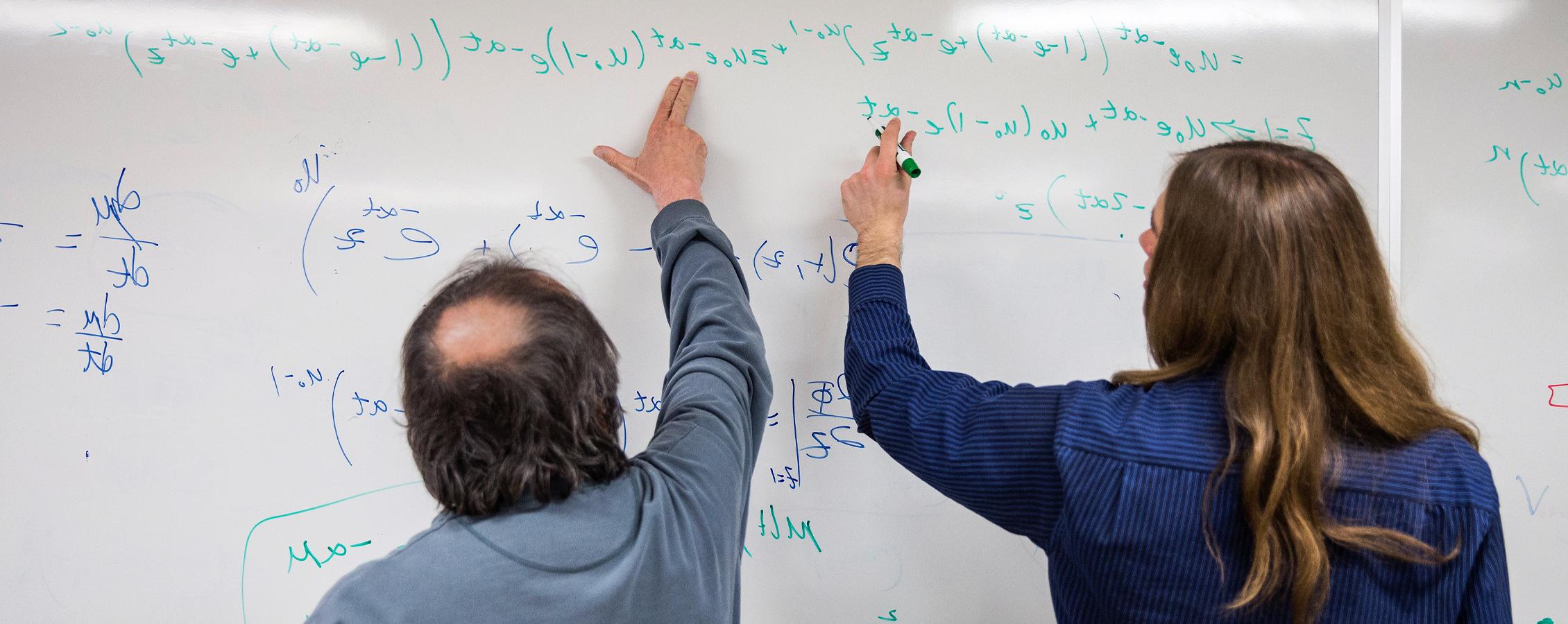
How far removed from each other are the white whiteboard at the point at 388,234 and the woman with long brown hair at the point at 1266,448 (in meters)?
0.43

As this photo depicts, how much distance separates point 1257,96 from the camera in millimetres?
1260

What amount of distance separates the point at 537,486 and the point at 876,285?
46cm

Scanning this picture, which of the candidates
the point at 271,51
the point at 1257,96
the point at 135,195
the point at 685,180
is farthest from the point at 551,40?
the point at 1257,96

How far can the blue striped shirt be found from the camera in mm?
721

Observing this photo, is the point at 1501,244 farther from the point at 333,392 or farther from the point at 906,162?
the point at 333,392

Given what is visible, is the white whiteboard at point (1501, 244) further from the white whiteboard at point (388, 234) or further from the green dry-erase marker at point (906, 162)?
the green dry-erase marker at point (906, 162)

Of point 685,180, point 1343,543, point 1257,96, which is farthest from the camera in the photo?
point 1257,96

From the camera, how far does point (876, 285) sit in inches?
40.4

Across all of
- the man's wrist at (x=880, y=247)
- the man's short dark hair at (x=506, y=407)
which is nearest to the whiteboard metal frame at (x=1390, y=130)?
the man's wrist at (x=880, y=247)

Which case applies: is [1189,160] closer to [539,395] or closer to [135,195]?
[539,395]

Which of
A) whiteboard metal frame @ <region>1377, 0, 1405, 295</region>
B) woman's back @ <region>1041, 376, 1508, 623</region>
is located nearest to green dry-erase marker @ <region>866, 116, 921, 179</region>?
woman's back @ <region>1041, 376, 1508, 623</region>

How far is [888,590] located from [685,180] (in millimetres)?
624

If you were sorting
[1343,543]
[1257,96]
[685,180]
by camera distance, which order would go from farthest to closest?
[1257,96] < [685,180] < [1343,543]

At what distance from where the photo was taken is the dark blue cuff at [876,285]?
40.1 inches
